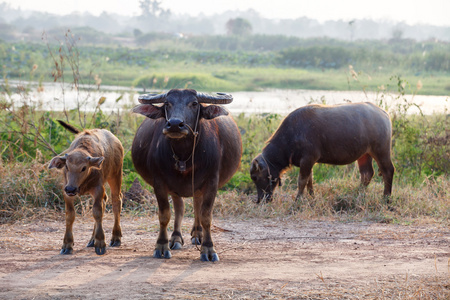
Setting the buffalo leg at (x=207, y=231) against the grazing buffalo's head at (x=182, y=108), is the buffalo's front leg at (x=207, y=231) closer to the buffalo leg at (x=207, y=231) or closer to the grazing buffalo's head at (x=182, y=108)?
the buffalo leg at (x=207, y=231)

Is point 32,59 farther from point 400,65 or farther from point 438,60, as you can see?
point 438,60

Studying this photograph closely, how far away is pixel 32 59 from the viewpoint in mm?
30953

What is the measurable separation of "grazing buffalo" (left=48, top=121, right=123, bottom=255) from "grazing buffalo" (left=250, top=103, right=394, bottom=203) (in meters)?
3.06

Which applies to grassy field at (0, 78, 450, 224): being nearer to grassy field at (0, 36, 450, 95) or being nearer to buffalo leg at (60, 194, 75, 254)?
buffalo leg at (60, 194, 75, 254)

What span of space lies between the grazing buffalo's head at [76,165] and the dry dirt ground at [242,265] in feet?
2.53

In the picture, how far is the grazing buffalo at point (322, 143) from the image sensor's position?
9375 mm

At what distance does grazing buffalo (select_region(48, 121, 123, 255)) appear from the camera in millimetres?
5926

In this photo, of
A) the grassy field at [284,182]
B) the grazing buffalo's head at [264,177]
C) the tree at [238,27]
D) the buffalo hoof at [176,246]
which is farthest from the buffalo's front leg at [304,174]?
the tree at [238,27]

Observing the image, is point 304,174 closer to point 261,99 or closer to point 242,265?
point 242,265

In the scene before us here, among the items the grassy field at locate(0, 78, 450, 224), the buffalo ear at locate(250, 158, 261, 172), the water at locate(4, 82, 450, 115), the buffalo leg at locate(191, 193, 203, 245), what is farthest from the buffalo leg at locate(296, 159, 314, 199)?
the water at locate(4, 82, 450, 115)

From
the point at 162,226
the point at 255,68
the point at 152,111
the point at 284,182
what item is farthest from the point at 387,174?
the point at 255,68

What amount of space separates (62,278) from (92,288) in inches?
15.4

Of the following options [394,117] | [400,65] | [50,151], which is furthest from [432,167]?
[400,65]

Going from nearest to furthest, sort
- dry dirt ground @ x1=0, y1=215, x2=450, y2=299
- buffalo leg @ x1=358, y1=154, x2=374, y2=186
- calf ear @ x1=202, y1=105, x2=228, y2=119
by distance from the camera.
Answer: dry dirt ground @ x1=0, y1=215, x2=450, y2=299
calf ear @ x1=202, y1=105, x2=228, y2=119
buffalo leg @ x1=358, y1=154, x2=374, y2=186
